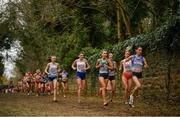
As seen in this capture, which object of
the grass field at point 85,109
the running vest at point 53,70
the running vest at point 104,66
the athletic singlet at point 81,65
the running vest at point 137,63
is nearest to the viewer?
the grass field at point 85,109

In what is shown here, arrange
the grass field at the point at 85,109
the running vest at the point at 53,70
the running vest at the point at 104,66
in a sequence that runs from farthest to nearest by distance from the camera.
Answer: the running vest at the point at 53,70 → the running vest at the point at 104,66 → the grass field at the point at 85,109

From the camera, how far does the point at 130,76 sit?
62.2ft

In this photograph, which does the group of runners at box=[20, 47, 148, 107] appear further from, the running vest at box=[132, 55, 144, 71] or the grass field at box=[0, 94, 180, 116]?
the grass field at box=[0, 94, 180, 116]

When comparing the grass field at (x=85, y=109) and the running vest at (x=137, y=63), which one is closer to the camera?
the grass field at (x=85, y=109)

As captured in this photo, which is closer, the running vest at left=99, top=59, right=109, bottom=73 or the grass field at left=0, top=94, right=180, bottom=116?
the grass field at left=0, top=94, right=180, bottom=116

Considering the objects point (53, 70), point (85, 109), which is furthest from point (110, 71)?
point (85, 109)

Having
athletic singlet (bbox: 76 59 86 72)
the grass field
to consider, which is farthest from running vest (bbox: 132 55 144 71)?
athletic singlet (bbox: 76 59 86 72)

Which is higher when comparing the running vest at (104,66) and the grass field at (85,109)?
the running vest at (104,66)

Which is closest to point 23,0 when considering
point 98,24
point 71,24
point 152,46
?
point 71,24

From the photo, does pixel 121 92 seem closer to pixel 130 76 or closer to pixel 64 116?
pixel 130 76

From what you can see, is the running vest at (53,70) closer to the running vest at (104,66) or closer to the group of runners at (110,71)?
the group of runners at (110,71)

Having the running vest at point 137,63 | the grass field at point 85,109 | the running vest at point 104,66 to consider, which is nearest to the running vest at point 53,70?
the grass field at point 85,109

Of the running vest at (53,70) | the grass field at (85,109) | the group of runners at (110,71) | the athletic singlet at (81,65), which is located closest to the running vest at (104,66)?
the group of runners at (110,71)

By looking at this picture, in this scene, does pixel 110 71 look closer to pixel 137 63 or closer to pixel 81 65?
pixel 81 65
